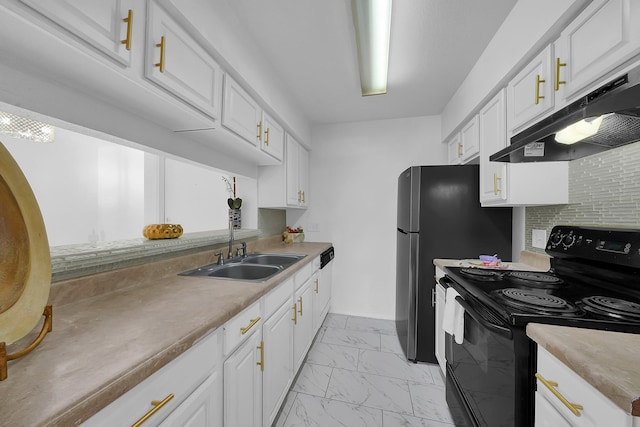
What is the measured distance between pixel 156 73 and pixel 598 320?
1.75m

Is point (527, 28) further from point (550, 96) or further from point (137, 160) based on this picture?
point (137, 160)

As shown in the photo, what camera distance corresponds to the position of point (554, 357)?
72cm

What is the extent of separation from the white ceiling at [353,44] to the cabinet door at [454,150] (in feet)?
1.34

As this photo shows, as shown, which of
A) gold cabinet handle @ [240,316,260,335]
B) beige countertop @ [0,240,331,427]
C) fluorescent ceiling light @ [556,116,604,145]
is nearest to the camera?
beige countertop @ [0,240,331,427]

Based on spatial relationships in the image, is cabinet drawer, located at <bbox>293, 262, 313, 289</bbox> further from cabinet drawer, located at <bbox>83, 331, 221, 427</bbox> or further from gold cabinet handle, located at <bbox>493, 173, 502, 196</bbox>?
gold cabinet handle, located at <bbox>493, 173, 502, 196</bbox>

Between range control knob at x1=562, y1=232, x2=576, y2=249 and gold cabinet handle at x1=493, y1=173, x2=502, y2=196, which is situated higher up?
gold cabinet handle at x1=493, y1=173, x2=502, y2=196

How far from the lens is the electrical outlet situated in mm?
1643

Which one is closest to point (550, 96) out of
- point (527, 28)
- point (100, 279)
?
point (527, 28)

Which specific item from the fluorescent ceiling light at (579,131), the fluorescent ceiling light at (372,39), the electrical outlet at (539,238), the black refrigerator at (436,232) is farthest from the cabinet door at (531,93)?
the fluorescent ceiling light at (372,39)

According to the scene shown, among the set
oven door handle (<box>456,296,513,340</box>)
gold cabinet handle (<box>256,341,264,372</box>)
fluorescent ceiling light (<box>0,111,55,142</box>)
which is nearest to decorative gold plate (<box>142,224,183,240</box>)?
fluorescent ceiling light (<box>0,111,55,142</box>)

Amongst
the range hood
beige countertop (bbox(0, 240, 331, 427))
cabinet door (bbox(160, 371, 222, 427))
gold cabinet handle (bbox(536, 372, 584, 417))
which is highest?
the range hood

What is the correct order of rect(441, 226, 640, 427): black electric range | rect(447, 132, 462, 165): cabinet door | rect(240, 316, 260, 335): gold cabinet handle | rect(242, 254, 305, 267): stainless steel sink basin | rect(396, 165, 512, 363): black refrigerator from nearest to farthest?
rect(441, 226, 640, 427): black electric range, rect(240, 316, 260, 335): gold cabinet handle, rect(396, 165, 512, 363): black refrigerator, rect(242, 254, 305, 267): stainless steel sink basin, rect(447, 132, 462, 165): cabinet door

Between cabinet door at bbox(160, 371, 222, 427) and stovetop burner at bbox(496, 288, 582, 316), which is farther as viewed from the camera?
stovetop burner at bbox(496, 288, 582, 316)

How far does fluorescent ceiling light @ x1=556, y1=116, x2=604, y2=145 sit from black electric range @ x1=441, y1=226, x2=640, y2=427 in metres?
0.45
